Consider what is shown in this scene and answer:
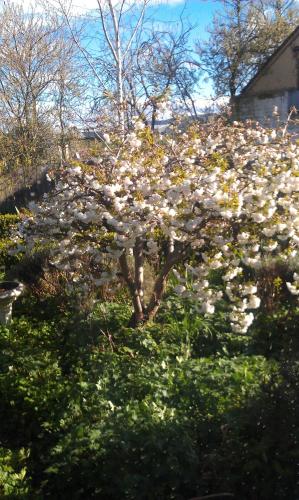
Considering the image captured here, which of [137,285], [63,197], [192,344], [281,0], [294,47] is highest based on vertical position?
[281,0]

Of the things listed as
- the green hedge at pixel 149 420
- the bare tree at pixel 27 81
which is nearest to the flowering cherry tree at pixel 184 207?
the green hedge at pixel 149 420

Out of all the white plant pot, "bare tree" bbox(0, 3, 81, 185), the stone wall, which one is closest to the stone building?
the stone wall

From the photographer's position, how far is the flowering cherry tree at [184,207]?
4223 mm

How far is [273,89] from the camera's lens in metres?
18.6

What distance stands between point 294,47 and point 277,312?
1432 centimetres

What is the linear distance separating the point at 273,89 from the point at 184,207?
15560 mm

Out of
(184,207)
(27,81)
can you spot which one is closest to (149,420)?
(184,207)

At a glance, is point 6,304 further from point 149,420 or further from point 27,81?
point 27,81

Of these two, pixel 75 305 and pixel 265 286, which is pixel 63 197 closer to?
pixel 75 305

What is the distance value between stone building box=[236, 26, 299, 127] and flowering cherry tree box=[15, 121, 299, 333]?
13280mm

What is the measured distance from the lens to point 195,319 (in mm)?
5070

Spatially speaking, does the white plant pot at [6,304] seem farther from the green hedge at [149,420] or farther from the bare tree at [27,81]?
the bare tree at [27,81]

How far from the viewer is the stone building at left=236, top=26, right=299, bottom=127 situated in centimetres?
1802

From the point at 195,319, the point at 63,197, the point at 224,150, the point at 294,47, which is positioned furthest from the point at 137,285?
the point at 294,47
